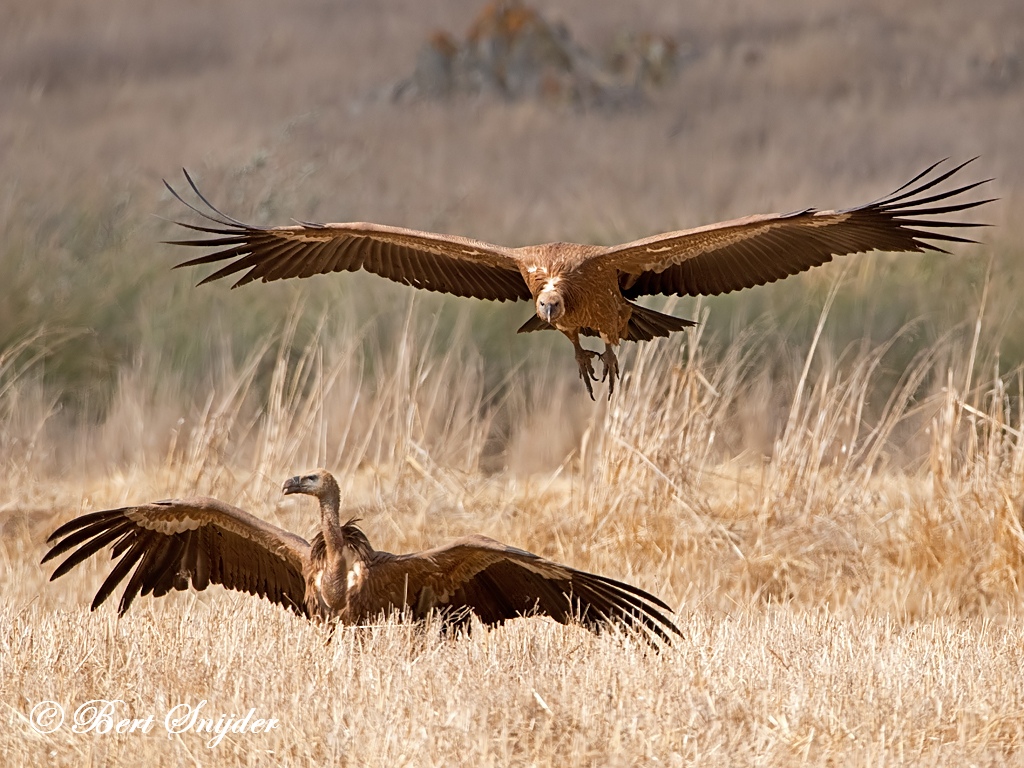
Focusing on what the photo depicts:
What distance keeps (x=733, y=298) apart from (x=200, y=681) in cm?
948

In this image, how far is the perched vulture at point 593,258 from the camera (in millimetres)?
6691

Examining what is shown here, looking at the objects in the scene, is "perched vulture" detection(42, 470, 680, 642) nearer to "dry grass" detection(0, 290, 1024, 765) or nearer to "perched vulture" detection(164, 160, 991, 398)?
"dry grass" detection(0, 290, 1024, 765)

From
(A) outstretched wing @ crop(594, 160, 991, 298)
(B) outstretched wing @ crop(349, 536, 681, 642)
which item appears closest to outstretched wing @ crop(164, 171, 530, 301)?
(A) outstretched wing @ crop(594, 160, 991, 298)

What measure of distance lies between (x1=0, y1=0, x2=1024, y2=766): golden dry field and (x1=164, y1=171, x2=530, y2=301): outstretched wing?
1.55 meters

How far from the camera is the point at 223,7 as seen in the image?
A: 35.0 metres

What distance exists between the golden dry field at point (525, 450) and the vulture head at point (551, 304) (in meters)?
1.30

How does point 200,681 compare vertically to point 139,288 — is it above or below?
below

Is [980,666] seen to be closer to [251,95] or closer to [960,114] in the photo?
[960,114]

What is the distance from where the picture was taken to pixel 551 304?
6711 millimetres

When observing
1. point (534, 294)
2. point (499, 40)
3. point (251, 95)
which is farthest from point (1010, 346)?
point (251, 95)

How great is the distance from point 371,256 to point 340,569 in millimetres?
1778

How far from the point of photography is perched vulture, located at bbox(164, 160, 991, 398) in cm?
669
